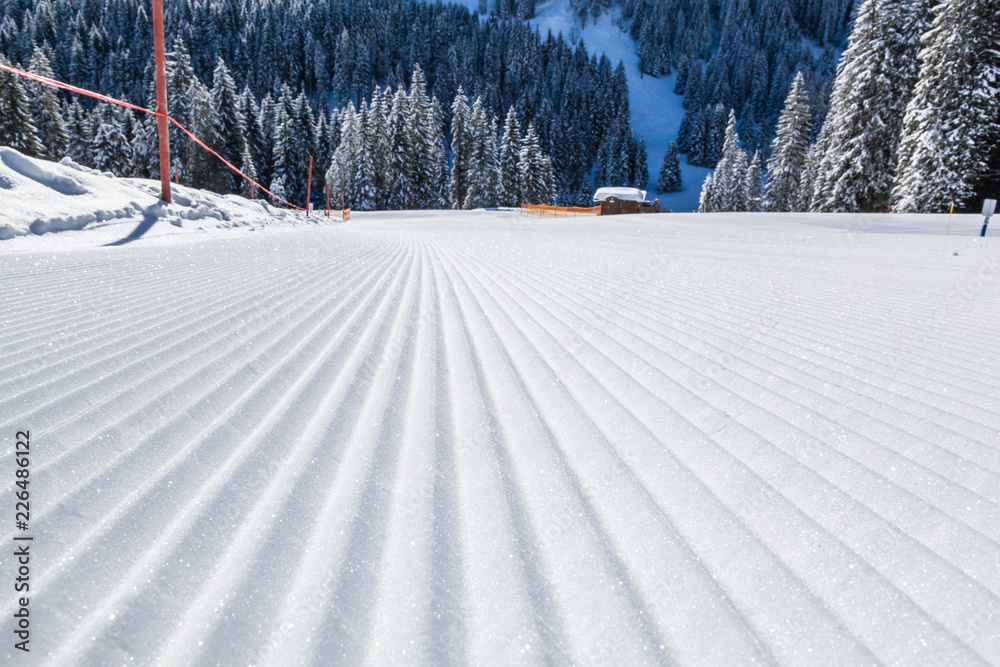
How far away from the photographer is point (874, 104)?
82.0 feet

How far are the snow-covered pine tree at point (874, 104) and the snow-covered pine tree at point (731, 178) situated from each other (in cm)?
2771

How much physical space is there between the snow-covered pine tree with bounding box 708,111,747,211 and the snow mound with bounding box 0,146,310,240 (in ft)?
172

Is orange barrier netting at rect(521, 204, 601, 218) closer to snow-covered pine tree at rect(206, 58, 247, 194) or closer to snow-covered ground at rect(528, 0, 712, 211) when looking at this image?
snow-covered pine tree at rect(206, 58, 247, 194)

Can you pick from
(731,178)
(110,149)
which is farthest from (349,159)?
(731,178)


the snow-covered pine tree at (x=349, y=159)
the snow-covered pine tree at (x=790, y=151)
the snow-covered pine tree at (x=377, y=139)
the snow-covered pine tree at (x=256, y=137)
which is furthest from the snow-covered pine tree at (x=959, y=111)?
the snow-covered pine tree at (x=256, y=137)

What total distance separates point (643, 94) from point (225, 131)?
359 ft

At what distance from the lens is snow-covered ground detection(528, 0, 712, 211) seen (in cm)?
9350

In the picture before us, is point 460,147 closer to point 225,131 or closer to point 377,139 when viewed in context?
point 377,139

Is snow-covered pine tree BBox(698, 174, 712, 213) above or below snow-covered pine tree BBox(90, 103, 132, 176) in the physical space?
below

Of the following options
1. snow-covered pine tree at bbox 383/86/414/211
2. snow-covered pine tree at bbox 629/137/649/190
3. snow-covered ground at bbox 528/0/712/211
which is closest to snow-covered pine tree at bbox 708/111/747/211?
snow-covered ground at bbox 528/0/712/211

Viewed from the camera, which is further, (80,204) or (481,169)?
(481,169)

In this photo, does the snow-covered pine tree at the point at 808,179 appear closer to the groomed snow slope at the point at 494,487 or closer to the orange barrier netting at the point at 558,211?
the orange barrier netting at the point at 558,211

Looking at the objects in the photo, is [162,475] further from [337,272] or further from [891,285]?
[891,285]

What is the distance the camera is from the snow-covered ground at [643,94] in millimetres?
93500
